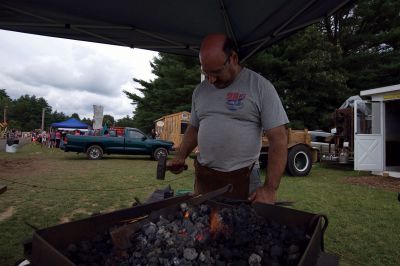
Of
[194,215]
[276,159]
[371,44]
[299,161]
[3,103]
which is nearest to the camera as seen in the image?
[194,215]

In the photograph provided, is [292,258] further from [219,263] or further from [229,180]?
[229,180]

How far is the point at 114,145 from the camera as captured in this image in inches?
578

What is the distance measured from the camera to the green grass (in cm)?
379

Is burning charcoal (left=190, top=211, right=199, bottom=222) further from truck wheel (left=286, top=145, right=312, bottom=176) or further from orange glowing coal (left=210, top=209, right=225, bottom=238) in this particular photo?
truck wheel (left=286, top=145, right=312, bottom=176)

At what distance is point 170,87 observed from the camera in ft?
82.9

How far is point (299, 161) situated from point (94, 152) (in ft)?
30.6

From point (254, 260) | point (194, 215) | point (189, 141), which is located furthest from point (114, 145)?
point (254, 260)

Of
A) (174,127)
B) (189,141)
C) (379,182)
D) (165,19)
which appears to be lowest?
(379,182)

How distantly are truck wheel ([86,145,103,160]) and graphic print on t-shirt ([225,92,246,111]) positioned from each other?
13.4m

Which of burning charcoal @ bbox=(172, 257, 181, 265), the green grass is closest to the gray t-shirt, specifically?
burning charcoal @ bbox=(172, 257, 181, 265)

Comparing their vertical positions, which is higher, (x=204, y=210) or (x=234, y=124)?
(x=234, y=124)

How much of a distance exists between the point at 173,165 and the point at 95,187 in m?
5.73

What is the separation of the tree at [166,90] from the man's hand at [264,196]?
753 inches

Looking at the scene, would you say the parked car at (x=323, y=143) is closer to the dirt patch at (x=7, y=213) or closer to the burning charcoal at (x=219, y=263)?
the dirt patch at (x=7, y=213)
